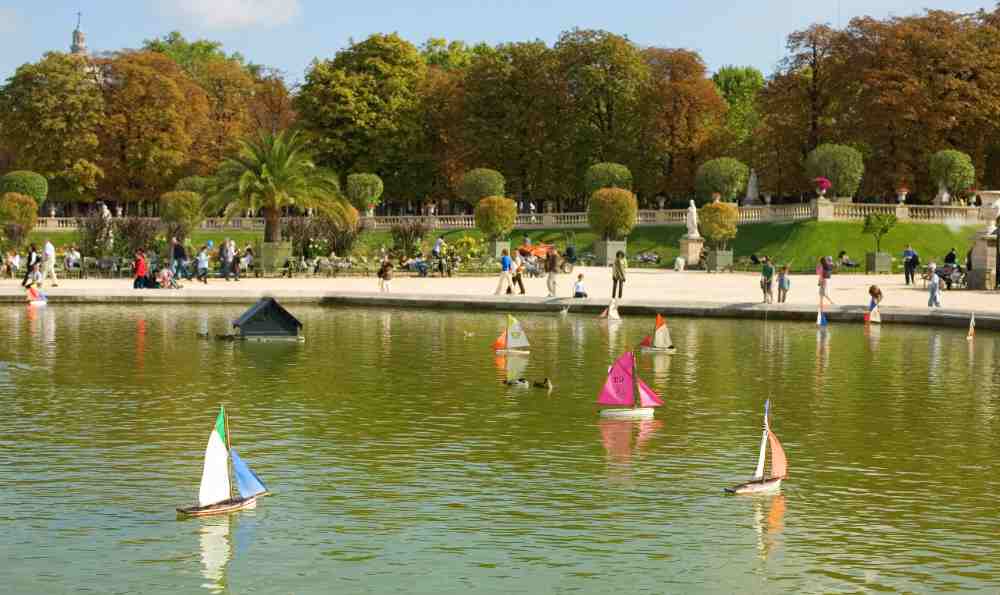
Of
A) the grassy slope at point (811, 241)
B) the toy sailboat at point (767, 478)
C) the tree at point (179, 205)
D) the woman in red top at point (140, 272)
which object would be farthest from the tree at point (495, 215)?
the toy sailboat at point (767, 478)

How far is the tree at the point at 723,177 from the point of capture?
238 ft

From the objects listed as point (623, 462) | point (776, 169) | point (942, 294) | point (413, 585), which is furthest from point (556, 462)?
point (776, 169)

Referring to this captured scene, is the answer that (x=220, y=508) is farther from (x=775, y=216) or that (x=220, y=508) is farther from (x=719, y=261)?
(x=775, y=216)

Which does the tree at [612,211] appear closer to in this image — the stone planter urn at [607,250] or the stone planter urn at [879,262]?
the stone planter urn at [607,250]

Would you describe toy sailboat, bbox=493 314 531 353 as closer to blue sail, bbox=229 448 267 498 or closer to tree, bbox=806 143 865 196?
blue sail, bbox=229 448 267 498

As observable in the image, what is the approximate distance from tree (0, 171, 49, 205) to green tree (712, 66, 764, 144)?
3855 cm

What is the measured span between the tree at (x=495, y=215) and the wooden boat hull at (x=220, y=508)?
5112 cm

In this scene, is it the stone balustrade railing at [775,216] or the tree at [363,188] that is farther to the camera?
the tree at [363,188]

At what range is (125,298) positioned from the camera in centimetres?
3909

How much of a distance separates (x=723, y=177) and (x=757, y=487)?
60207 millimetres

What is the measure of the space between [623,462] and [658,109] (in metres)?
66.9

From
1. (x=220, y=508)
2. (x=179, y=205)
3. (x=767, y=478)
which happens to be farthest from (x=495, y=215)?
(x=220, y=508)

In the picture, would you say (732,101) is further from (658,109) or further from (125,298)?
(125,298)

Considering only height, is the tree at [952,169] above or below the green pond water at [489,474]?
above
